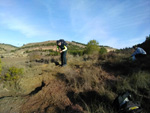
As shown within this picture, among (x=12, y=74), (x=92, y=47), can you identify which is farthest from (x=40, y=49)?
(x=12, y=74)

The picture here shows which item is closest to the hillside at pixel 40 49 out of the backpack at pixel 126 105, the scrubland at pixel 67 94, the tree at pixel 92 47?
the tree at pixel 92 47

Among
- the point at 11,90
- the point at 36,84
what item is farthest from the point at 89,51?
the point at 11,90

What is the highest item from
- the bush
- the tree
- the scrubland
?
the tree

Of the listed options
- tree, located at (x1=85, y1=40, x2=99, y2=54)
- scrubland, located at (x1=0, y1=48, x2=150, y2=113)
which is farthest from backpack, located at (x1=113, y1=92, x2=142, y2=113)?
tree, located at (x1=85, y1=40, x2=99, y2=54)

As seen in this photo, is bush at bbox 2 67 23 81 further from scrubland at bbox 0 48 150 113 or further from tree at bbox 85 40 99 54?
tree at bbox 85 40 99 54

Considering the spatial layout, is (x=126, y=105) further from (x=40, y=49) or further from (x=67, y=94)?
(x=40, y=49)

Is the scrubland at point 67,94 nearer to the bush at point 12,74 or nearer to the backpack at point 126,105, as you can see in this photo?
the bush at point 12,74

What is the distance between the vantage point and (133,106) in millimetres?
1996

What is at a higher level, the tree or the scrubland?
the tree

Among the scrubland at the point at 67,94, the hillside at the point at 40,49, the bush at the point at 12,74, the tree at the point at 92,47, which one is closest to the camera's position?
the scrubland at the point at 67,94

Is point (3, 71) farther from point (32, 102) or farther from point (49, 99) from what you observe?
point (49, 99)

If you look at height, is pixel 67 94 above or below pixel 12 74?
below

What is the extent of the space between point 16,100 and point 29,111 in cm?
97

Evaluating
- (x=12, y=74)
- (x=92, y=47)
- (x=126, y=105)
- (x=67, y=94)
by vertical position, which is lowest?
(x=67, y=94)
